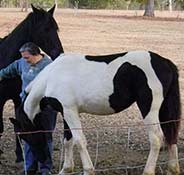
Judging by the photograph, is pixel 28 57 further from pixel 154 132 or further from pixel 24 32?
pixel 154 132

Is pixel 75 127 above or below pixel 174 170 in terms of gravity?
above

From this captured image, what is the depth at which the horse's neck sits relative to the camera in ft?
22.6

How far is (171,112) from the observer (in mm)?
6004

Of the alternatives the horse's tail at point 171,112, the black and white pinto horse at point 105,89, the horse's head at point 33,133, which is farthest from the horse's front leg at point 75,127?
the horse's tail at point 171,112

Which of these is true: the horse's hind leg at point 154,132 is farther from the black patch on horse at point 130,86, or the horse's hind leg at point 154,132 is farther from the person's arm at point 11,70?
the person's arm at point 11,70

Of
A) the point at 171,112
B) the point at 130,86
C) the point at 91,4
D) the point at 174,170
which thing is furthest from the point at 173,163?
the point at 91,4

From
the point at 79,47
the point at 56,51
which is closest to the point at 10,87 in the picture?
the point at 56,51

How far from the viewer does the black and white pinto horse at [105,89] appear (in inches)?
225

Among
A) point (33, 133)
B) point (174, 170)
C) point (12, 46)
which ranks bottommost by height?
point (174, 170)

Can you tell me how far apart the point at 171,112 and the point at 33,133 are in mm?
1425

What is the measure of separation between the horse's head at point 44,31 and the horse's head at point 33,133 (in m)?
1.14

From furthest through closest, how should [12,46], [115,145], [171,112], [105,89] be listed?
[115,145], [12,46], [171,112], [105,89]

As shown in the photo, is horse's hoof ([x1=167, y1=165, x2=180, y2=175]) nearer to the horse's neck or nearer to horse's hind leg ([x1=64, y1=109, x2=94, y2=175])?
horse's hind leg ([x1=64, y1=109, x2=94, y2=175])

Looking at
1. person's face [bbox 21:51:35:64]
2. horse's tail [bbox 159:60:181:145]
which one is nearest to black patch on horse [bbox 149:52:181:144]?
horse's tail [bbox 159:60:181:145]
